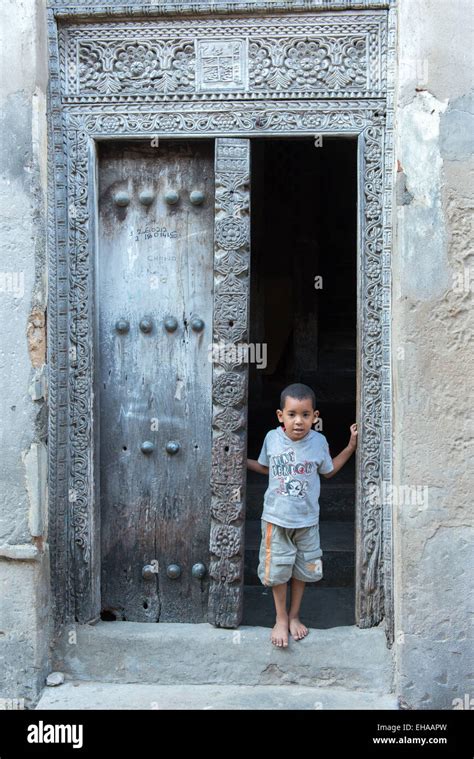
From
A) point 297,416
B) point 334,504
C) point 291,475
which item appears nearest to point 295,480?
point 291,475

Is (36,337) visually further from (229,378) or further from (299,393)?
(299,393)

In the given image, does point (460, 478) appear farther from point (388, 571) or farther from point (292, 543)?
point (292, 543)

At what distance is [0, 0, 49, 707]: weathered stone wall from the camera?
3.44m

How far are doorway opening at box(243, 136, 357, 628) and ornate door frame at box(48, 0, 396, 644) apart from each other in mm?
1484

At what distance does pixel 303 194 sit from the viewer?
24.7 feet

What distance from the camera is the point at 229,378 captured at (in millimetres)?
3672

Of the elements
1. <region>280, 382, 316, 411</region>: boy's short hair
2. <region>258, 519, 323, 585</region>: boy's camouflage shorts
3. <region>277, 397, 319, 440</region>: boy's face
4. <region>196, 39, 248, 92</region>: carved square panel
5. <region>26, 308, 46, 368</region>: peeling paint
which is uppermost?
<region>196, 39, 248, 92</region>: carved square panel

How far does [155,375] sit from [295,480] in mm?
822

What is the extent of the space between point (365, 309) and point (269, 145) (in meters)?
4.15

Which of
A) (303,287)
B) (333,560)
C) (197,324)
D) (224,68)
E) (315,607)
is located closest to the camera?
(224,68)

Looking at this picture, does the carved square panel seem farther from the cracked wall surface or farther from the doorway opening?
the doorway opening

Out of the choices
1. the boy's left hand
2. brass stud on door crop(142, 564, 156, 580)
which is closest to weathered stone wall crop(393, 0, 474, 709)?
the boy's left hand

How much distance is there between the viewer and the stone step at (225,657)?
360cm

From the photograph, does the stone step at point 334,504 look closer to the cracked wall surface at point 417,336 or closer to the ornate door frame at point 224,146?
the ornate door frame at point 224,146
